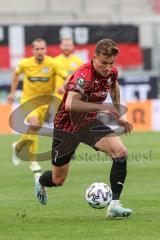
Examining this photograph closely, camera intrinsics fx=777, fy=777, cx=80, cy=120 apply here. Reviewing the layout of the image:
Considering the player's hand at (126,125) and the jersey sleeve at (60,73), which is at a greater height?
the player's hand at (126,125)

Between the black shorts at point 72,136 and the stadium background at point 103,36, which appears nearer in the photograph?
the black shorts at point 72,136

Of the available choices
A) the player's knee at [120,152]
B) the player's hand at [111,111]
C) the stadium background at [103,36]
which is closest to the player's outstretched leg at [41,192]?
the player's knee at [120,152]

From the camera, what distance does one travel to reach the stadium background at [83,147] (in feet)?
28.9

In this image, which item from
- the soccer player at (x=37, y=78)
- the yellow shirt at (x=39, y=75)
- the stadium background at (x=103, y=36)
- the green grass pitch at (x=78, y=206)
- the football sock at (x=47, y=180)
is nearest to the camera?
the green grass pitch at (x=78, y=206)

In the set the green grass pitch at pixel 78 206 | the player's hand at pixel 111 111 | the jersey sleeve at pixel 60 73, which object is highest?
the player's hand at pixel 111 111

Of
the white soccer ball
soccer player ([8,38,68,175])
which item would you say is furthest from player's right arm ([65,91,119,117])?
soccer player ([8,38,68,175])

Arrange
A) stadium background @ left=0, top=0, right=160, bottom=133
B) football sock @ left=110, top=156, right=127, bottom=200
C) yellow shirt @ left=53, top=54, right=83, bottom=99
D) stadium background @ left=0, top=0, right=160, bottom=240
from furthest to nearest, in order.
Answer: stadium background @ left=0, top=0, right=160, bottom=133 → yellow shirt @ left=53, top=54, right=83, bottom=99 → football sock @ left=110, top=156, right=127, bottom=200 → stadium background @ left=0, top=0, right=160, bottom=240

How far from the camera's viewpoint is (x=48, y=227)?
8.66m

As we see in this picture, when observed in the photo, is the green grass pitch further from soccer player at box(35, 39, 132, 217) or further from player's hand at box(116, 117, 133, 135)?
player's hand at box(116, 117, 133, 135)

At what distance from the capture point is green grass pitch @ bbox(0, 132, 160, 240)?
27.1ft

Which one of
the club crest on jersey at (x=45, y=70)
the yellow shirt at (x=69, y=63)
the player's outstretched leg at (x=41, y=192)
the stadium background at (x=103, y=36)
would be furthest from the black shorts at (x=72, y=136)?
the stadium background at (x=103, y=36)

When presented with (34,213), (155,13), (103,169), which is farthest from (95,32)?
(34,213)

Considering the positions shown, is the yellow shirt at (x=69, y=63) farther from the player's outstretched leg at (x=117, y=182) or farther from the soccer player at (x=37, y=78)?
the player's outstretched leg at (x=117, y=182)

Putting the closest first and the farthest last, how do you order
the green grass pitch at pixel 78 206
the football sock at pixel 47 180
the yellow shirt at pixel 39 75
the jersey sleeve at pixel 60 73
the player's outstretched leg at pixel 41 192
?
1. the green grass pitch at pixel 78 206
2. the football sock at pixel 47 180
3. the player's outstretched leg at pixel 41 192
4. the jersey sleeve at pixel 60 73
5. the yellow shirt at pixel 39 75
